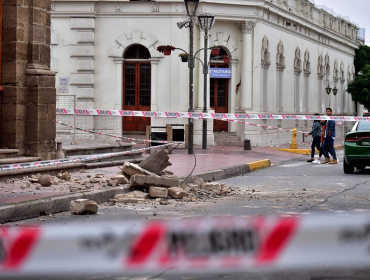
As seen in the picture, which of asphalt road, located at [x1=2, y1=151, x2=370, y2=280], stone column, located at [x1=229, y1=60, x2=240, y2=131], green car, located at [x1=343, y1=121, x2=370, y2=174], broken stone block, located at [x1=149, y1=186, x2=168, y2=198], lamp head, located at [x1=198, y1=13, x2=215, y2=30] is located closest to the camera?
asphalt road, located at [x1=2, y1=151, x2=370, y2=280]

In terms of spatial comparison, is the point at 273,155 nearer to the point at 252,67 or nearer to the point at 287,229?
the point at 252,67

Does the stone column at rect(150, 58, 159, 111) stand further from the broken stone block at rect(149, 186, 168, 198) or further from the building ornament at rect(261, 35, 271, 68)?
the broken stone block at rect(149, 186, 168, 198)

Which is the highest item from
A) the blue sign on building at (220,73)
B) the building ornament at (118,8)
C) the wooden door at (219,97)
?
the building ornament at (118,8)

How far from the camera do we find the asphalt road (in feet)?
20.5

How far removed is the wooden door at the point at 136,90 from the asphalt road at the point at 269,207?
46.7ft

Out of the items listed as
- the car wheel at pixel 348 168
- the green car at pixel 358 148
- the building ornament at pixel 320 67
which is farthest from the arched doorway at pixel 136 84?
the building ornament at pixel 320 67

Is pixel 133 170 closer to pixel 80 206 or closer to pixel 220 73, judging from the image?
pixel 80 206

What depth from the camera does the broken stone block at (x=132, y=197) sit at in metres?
12.0

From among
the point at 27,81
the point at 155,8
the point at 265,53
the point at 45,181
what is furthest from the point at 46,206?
the point at 265,53

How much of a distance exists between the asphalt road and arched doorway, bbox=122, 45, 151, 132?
561 inches

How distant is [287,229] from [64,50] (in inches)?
1079

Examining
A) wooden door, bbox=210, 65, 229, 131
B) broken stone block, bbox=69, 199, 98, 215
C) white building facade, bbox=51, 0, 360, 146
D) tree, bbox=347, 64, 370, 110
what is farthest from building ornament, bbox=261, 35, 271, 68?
broken stone block, bbox=69, 199, 98, 215

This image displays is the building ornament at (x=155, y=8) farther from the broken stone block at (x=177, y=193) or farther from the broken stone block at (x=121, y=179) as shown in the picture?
the broken stone block at (x=177, y=193)

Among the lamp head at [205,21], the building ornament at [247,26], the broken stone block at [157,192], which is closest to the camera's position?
the broken stone block at [157,192]
